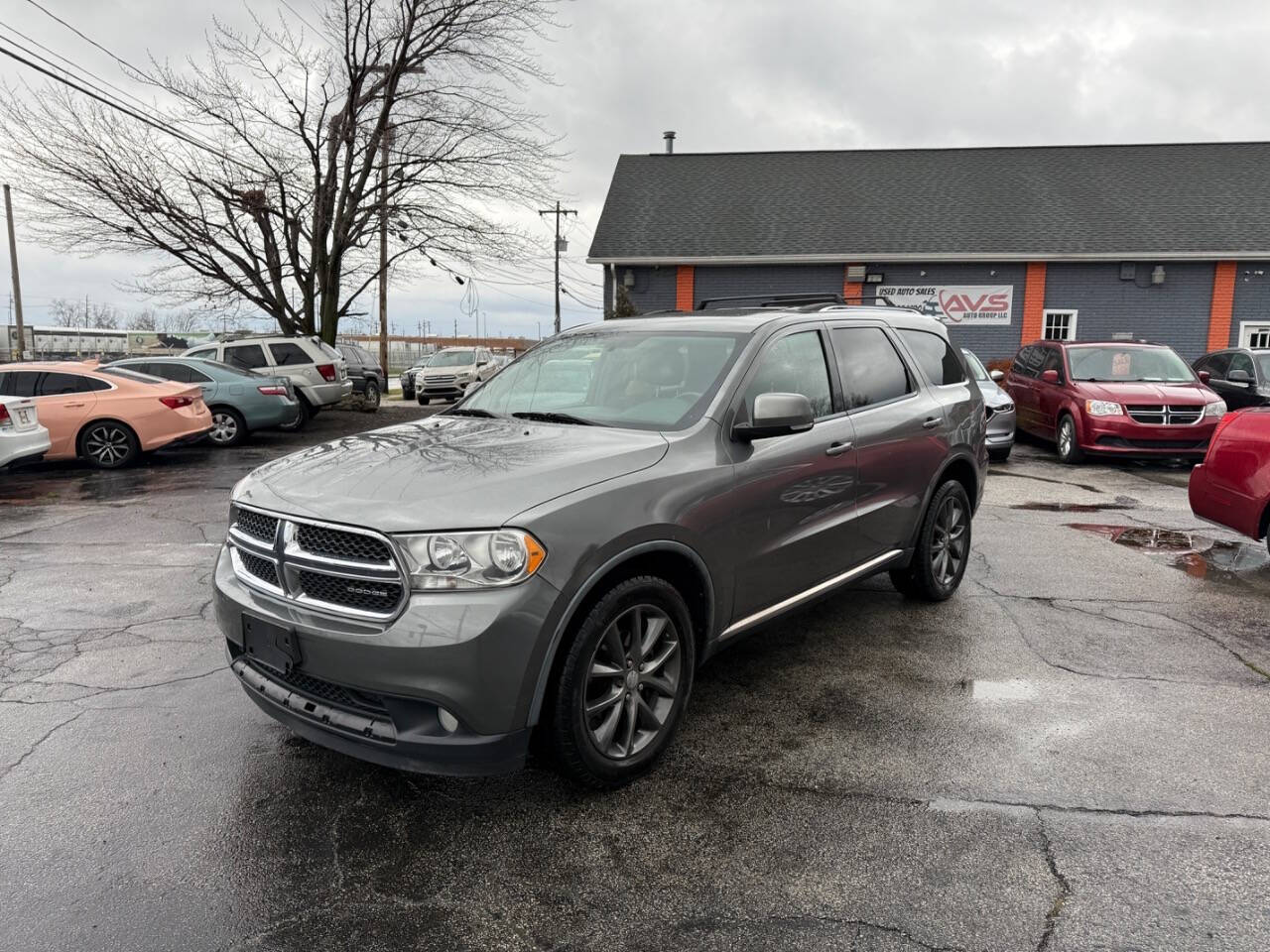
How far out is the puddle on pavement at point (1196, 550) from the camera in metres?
6.13

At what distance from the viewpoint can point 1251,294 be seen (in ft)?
66.9

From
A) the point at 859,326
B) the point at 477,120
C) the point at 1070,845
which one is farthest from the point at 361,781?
the point at 477,120

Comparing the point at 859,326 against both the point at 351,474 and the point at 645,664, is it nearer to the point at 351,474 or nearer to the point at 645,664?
the point at 645,664

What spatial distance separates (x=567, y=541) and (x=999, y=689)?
7.90 feet

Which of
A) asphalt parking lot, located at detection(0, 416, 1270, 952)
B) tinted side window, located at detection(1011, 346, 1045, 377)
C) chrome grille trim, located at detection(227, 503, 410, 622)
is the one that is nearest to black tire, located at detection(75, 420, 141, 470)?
asphalt parking lot, located at detection(0, 416, 1270, 952)

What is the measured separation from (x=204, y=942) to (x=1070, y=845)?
8.50ft

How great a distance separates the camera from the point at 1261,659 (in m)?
4.34

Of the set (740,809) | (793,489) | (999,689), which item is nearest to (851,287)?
(999,689)

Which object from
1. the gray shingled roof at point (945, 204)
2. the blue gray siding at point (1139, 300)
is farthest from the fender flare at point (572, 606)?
the blue gray siding at point (1139, 300)

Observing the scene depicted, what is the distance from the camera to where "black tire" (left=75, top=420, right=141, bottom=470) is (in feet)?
36.0

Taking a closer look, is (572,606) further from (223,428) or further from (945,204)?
(945,204)

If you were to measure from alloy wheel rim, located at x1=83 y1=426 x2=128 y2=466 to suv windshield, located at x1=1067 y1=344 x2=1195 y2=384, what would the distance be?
42.8ft

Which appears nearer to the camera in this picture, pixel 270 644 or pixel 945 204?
pixel 270 644

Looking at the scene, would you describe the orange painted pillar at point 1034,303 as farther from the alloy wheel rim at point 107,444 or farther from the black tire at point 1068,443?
the alloy wheel rim at point 107,444
